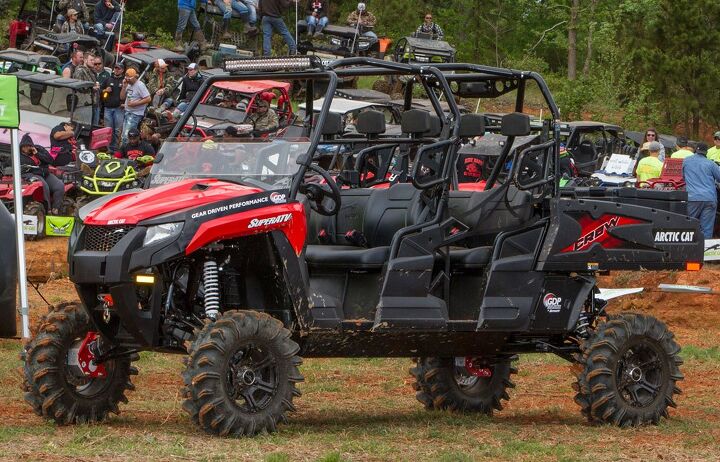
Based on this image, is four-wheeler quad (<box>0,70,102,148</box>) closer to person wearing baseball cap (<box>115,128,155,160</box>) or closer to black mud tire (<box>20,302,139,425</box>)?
person wearing baseball cap (<box>115,128,155,160</box>)

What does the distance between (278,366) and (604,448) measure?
2079 mm

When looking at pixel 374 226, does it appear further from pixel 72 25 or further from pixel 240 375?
pixel 72 25

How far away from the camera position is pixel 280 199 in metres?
8.32

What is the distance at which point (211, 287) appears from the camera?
8.29 m

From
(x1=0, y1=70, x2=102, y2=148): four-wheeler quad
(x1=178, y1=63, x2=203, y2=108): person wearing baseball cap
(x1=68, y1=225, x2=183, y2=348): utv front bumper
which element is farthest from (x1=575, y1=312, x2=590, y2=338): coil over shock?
(x1=178, y1=63, x2=203, y2=108): person wearing baseball cap

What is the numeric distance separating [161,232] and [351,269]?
157 cm

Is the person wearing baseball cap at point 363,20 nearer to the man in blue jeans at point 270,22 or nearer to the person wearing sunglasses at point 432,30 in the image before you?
the person wearing sunglasses at point 432,30

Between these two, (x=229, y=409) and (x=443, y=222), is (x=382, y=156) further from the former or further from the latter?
(x=229, y=409)

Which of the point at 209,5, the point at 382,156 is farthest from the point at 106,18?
the point at 382,156

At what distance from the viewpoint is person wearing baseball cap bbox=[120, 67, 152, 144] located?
25.5m

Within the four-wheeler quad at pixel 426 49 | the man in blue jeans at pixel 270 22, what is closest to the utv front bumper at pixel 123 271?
the four-wheeler quad at pixel 426 49

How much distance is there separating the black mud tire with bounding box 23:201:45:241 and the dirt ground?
22.4 feet

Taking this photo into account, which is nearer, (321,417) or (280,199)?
(280,199)

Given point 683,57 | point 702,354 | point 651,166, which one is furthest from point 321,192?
point 683,57
